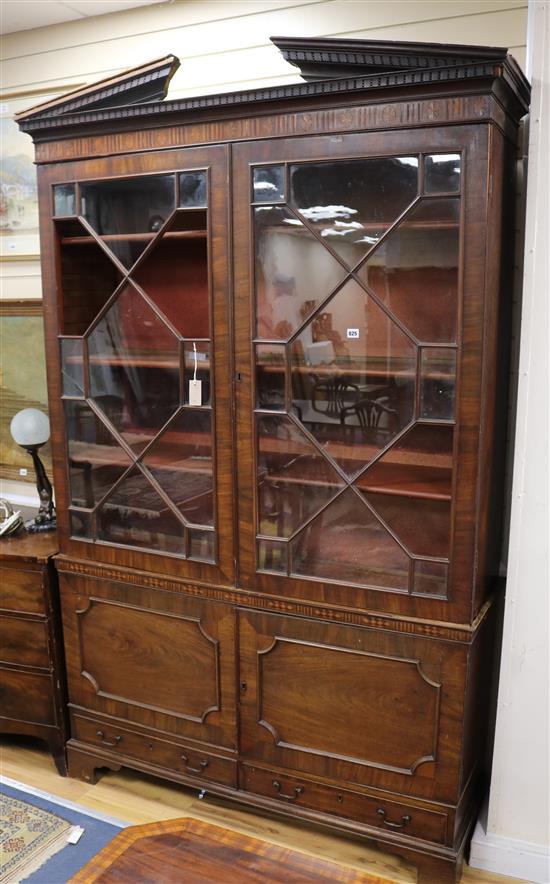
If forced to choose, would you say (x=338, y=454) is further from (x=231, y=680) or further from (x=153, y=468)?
(x=231, y=680)

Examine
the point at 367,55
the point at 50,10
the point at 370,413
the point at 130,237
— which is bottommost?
the point at 370,413

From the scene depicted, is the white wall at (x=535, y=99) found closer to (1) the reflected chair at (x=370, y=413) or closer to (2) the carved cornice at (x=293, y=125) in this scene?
(2) the carved cornice at (x=293, y=125)

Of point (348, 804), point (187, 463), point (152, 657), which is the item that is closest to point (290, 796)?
point (348, 804)

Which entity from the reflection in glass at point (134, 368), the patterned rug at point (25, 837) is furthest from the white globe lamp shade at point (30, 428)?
the patterned rug at point (25, 837)

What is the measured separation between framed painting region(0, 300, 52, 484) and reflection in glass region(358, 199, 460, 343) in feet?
5.07

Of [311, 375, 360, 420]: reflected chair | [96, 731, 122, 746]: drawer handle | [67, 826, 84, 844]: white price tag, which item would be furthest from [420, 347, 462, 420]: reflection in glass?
[67, 826, 84, 844]: white price tag

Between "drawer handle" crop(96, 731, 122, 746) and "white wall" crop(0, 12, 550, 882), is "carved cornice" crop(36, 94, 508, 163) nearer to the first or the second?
"white wall" crop(0, 12, 550, 882)

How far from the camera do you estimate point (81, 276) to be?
2297 millimetres

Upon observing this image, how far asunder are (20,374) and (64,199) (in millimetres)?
982

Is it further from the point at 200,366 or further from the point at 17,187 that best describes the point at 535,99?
the point at 17,187

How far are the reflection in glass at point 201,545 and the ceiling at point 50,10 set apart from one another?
5.80 feet

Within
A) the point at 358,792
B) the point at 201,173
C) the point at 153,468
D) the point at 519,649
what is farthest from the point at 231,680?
the point at 201,173

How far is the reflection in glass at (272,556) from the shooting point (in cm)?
212

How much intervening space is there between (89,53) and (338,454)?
1774 mm
